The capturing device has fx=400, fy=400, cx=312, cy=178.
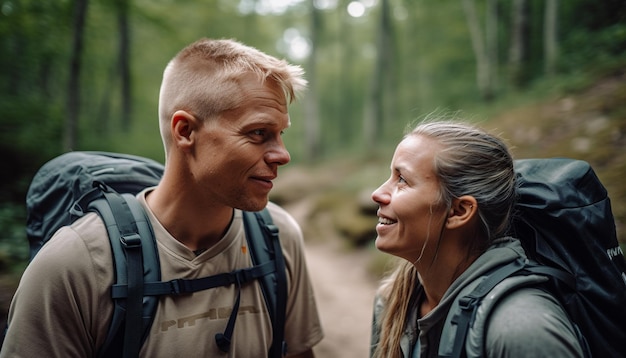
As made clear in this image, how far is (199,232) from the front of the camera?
2.21 metres

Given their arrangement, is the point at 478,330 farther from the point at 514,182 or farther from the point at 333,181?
the point at 333,181

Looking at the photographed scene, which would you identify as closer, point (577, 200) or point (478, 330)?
point (478, 330)

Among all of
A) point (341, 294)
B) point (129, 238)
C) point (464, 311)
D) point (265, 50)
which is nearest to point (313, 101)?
point (265, 50)

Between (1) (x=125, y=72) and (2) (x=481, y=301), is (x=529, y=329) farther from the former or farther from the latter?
(1) (x=125, y=72)

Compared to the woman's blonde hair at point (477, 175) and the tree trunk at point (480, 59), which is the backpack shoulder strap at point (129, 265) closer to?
the woman's blonde hair at point (477, 175)

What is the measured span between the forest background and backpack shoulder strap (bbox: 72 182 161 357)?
5.47 feet

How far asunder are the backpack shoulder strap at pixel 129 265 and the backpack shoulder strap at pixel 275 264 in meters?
0.55

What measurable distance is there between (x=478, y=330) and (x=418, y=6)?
24.1 meters

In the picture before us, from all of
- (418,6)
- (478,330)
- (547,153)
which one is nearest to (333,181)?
(547,153)

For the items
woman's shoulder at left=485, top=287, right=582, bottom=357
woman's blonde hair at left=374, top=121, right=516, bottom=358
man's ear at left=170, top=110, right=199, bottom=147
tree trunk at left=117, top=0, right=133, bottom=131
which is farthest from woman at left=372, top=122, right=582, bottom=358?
tree trunk at left=117, top=0, right=133, bottom=131

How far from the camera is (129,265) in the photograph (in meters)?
1.89

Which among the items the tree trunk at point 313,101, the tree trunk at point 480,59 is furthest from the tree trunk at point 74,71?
the tree trunk at point 480,59

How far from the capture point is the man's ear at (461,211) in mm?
1931

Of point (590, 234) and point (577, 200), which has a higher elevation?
point (577, 200)
